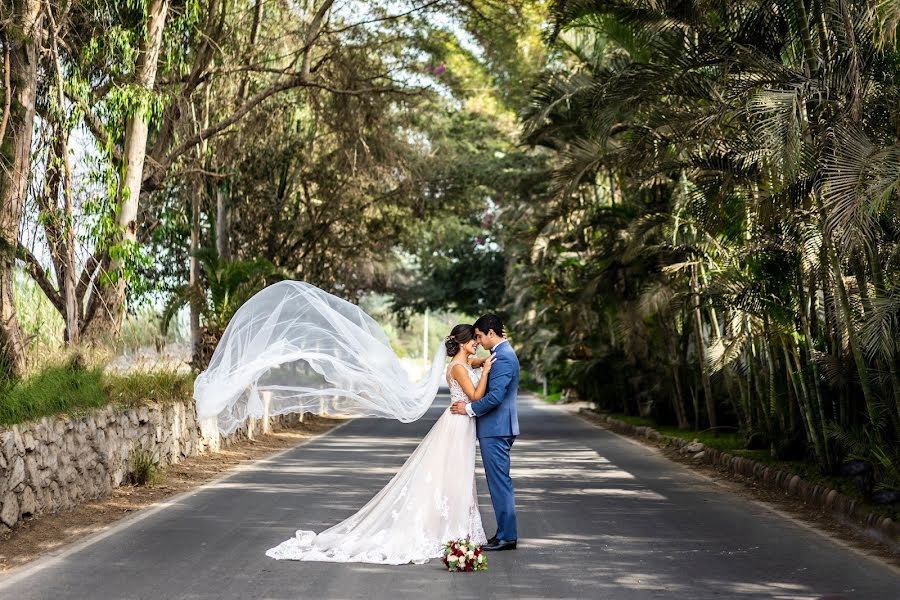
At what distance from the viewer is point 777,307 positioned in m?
15.4

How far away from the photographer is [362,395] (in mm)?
11219

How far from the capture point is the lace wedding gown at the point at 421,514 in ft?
31.7

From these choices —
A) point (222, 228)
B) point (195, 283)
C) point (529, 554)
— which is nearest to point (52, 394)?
point (529, 554)

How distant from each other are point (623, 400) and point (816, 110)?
23.1 meters

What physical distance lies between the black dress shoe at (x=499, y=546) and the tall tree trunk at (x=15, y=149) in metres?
7.38

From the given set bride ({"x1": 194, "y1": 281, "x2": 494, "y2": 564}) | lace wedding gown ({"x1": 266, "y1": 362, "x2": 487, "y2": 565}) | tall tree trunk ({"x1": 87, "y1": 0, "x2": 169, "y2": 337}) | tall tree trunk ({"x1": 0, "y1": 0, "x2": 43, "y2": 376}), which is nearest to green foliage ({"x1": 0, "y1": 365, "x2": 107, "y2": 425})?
tall tree trunk ({"x1": 0, "y1": 0, "x2": 43, "y2": 376})

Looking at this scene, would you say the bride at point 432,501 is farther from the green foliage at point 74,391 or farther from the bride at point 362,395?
the green foliage at point 74,391

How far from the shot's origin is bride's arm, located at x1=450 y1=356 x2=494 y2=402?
10.3 meters

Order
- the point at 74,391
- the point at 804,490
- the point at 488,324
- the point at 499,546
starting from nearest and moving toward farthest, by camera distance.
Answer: the point at 499,546 < the point at 488,324 < the point at 804,490 < the point at 74,391

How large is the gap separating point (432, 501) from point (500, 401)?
1.12 m

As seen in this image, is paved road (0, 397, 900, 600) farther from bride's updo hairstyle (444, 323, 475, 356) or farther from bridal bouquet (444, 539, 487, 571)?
bride's updo hairstyle (444, 323, 475, 356)

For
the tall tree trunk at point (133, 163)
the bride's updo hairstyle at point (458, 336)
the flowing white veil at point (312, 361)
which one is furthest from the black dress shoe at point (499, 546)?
the tall tree trunk at point (133, 163)

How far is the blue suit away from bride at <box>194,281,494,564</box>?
13cm

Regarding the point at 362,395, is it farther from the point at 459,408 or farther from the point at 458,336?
the point at 458,336
